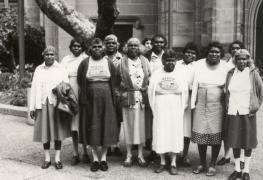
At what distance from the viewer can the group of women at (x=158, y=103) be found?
6.09 meters

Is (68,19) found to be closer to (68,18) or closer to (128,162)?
(68,18)

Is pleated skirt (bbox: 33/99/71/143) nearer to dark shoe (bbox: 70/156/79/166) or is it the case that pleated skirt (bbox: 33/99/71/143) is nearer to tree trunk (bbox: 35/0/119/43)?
dark shoe (bbox: 70/156/79/166)

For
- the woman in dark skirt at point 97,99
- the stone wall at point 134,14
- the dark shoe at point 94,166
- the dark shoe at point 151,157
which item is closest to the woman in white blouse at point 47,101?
the woman in dark skirt at point 97,99

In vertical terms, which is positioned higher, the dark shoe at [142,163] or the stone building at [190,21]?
the stone building at [190,21]

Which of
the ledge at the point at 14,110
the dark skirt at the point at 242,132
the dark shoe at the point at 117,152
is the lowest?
the dark shoe at the point at 117,152

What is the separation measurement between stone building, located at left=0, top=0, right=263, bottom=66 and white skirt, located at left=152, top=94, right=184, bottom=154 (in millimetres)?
7125

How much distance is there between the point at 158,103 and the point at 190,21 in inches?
352

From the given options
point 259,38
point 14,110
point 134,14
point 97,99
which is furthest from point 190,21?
point 97,99

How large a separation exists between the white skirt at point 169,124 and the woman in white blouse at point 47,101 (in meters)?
1.42

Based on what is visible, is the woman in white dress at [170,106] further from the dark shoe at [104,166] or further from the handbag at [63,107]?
the handbag at [63,107]

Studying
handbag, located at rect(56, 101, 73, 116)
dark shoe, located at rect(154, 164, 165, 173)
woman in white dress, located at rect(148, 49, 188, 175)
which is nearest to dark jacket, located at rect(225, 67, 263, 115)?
woman in white dress, located at rect(148, 49, 188, 175)

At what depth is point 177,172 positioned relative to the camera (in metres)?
6.45

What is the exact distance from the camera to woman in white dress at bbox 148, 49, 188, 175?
6.43 metres

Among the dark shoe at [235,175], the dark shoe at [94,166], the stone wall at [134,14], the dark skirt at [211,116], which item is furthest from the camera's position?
the stone wall at [134,14]
